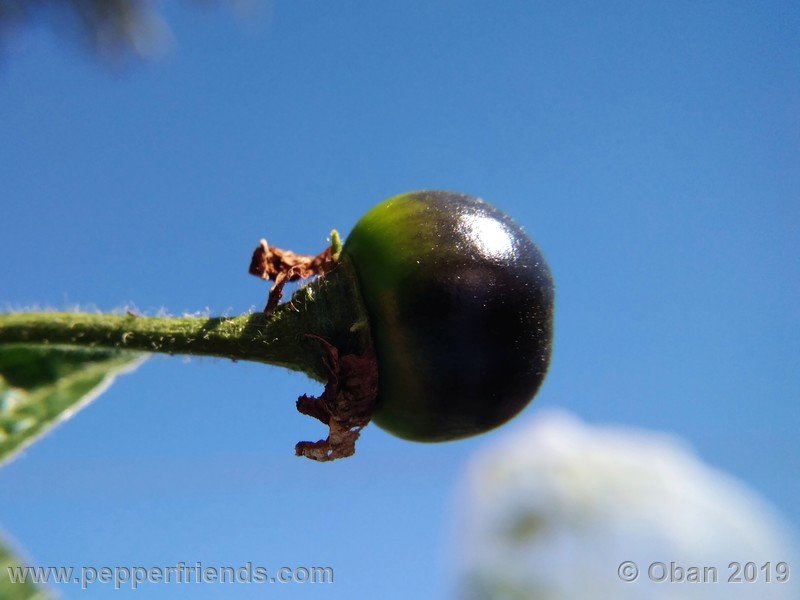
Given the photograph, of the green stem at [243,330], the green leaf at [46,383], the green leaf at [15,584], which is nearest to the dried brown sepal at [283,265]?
the green stem at [243,330]

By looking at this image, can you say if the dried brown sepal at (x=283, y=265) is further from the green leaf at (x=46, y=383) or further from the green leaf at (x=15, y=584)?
the green leaf at (x=15, y=584)

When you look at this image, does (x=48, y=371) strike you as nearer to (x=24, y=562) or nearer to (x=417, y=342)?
(x=24, y=562)

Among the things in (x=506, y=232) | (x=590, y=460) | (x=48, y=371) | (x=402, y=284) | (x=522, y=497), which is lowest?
(x=48, y=371)

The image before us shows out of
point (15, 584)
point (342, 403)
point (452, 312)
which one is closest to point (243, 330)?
point (342, 403)

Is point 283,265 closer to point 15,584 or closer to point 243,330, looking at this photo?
point 243,330

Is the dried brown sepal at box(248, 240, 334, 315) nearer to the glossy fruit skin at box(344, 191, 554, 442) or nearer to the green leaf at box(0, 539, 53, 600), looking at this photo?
the glossy fruit skin at box(344, 191, 554, 442)

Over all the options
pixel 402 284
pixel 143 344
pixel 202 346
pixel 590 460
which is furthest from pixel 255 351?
pixel 590 460
